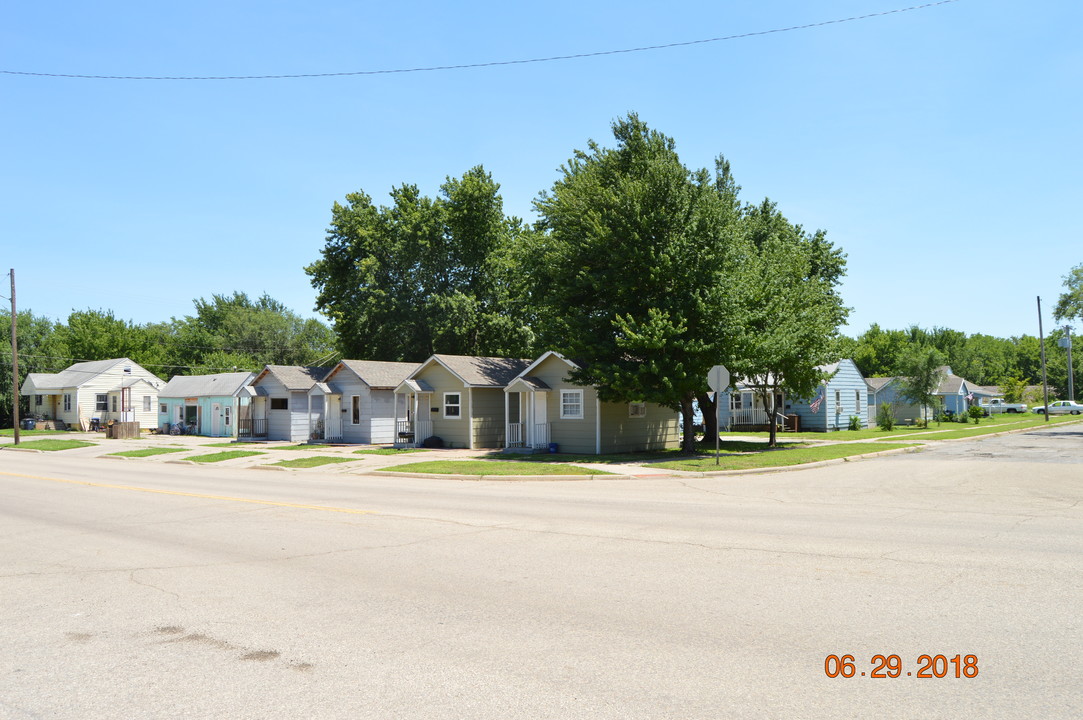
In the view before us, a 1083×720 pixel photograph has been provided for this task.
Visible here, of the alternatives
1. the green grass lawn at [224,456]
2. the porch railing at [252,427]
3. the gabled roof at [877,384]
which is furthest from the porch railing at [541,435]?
the gabled roof at [877,384]

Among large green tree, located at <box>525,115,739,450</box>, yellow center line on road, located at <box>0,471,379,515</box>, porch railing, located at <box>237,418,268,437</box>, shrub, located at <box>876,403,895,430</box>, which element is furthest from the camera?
shrub, located at <box>876,403,895,430</box>

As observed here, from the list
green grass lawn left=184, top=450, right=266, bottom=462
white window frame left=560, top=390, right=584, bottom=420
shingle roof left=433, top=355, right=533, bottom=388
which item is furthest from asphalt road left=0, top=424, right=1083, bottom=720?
shingle roof left=433, top=355, right=533, bottom=388

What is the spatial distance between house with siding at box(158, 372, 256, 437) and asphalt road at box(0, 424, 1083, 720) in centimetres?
3331

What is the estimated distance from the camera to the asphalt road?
4.86 m

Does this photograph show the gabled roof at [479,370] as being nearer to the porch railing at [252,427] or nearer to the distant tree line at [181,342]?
the porch railing at [252,427]

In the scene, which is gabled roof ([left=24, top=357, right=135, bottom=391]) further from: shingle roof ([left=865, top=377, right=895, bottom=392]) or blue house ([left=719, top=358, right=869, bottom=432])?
shingle roof ([left=865, top=377, right=895, bottom=392])

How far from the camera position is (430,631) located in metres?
6.31

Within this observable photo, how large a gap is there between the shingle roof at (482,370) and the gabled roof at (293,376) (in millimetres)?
11414

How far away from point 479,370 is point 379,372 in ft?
23.8

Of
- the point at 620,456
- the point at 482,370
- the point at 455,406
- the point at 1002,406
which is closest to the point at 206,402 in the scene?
the point at 455,406

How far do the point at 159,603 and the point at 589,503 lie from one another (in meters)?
9.34

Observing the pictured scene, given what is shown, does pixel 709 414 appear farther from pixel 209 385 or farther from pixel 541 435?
pixel 209 385

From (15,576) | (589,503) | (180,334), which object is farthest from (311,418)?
(180,334)

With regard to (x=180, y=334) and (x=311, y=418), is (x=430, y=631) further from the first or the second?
(x=180, y=334)
